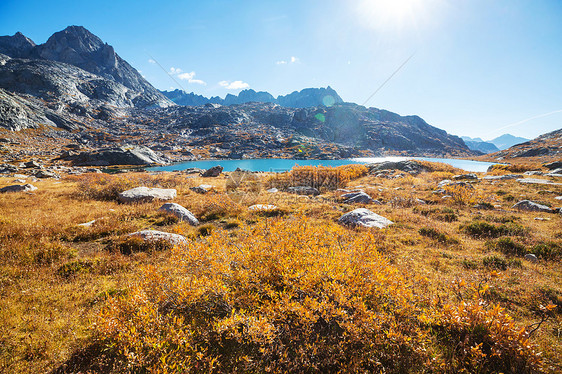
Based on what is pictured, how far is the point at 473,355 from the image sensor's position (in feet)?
10.9

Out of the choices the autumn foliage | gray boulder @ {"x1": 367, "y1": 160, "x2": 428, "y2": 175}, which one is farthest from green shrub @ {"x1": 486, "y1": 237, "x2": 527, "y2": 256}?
gray boulder @ {"x1": 367, "y1": 160, "x2": 428, "y2": 175}

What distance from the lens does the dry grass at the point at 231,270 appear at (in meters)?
3.58

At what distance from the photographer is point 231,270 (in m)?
4.75

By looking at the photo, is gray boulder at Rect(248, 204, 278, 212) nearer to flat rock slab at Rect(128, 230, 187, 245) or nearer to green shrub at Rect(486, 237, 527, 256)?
flat rock slab at Rect(128, 230, 187, 245)

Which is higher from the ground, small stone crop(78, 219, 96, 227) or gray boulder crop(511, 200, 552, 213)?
gray boulder crop(511, 200, 552, 213)

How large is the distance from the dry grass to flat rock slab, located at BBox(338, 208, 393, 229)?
0.61 m

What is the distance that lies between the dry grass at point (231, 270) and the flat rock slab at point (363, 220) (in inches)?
24.0

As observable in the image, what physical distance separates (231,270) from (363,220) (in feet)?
Answer: 25.8

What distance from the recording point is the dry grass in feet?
11.7

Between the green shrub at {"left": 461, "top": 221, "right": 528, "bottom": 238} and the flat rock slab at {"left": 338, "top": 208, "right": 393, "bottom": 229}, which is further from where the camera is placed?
the flat rock slab at {"left": 338, "top": 208, "right": 393, "bottom": 229}

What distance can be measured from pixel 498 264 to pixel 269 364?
8.30m

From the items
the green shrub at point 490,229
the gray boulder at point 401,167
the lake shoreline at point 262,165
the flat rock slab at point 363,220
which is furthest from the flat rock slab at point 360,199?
the lake shoreline at point 262,165

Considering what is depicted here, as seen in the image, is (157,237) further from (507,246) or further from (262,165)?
(262,165)

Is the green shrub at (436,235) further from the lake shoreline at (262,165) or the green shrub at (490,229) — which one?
the lake shoreline at (262,165)
